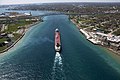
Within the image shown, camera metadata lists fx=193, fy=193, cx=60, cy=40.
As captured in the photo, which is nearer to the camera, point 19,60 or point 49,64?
point 49,64

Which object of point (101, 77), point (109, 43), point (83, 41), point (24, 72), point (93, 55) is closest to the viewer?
point (101, 77)

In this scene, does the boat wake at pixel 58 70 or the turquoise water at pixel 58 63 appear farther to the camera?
the turquoise water at pixel 58 63

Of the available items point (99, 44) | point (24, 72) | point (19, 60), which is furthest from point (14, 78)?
point (99, 44)

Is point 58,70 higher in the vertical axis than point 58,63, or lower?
lower

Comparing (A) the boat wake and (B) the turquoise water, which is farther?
(B) the turquoise water

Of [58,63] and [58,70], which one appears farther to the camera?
[58,63]

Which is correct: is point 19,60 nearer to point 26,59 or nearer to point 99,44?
point 26,59

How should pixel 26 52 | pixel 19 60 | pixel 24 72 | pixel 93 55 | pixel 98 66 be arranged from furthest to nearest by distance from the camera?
pixel 26 52 → pixel 93 55 → pixel 19 60 → pixel 98 66 → pixel 24 72
